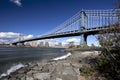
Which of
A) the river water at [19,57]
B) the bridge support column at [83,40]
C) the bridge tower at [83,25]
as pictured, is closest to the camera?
the river water at [19,57]

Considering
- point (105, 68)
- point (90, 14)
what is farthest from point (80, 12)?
point (105, 68)

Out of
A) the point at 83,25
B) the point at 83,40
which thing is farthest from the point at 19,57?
the point at 83,25

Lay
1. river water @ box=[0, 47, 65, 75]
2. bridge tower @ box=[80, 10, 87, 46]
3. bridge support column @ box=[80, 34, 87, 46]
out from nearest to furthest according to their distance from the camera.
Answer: river water @ box=[0, 47, 65, 75], bridge support column @ box=[80, 34, 87, 46], bridge tower @ box=[80, 10, 87, 46]

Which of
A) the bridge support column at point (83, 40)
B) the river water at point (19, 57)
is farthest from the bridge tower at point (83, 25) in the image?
the river water at point (19, 57)

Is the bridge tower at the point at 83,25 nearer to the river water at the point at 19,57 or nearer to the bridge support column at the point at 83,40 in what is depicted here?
the bridge support column at the point at 83,40

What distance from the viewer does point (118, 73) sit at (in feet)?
35.7

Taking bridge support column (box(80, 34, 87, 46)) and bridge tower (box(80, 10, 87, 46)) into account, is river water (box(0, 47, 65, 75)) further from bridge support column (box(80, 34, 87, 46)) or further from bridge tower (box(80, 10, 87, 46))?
bridge tower (box(80, 10, 87, 46))

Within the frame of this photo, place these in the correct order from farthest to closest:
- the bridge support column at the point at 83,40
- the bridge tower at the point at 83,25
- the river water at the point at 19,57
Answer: the bridge tower at the point at 83,25
the bridge support column at the point at 83,40
the river water at the point at 19,57

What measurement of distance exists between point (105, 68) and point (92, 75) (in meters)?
1.25

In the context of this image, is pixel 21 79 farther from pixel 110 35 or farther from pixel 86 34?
pixel 86 34

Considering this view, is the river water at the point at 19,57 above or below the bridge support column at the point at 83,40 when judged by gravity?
below

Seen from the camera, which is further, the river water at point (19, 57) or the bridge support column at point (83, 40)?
the bridge support column at point (83, 40)

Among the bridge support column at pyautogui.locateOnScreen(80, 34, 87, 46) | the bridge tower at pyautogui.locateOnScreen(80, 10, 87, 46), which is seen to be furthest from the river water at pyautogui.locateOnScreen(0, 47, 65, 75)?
the bridge tower at pyautogui.locateOnScreen(80, 10, 87, 46)

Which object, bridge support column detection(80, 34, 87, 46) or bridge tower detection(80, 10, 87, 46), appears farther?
bridge tower detection(80, 10, 87, 46)
